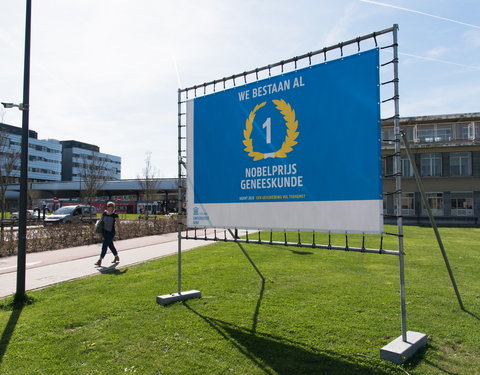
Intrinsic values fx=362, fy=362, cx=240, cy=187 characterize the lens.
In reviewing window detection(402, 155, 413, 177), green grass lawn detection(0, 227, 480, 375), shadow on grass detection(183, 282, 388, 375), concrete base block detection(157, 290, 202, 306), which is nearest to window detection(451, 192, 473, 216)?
window detection(402, 155, 413, 177)

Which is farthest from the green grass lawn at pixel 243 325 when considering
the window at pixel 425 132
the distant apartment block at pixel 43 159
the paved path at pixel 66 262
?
the distant apartment block at pixel 43 159

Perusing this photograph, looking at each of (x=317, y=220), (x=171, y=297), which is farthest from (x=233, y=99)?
(x=171, y=297)

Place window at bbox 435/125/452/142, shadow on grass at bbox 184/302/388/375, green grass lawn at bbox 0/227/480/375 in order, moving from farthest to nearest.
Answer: window at bbox 435/125/452/142
green grass lawn at bbox 0/227/480/375
shadow on grass at bbox 184/302/388/375

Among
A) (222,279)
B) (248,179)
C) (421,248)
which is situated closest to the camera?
(248,179)

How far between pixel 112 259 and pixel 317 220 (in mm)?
8423

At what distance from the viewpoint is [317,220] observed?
4762 millimetres

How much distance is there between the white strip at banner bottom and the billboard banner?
0.01 m

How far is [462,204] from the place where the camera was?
119 ft

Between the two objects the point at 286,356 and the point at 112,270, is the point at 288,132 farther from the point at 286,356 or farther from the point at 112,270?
the point at 112,270

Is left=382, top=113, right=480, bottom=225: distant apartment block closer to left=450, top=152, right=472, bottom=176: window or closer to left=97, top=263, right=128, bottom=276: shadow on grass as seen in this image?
left=450, top=152, right=472, bottom=176: window

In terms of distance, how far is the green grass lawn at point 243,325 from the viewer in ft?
12.5

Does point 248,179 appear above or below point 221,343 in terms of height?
above

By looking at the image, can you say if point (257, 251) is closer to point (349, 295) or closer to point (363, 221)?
point (349, 295)

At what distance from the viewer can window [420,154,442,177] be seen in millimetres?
37531
